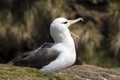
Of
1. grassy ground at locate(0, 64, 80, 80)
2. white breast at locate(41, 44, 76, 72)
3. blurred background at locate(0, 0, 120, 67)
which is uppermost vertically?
blurred background at locate(0, 0, 120, 67)

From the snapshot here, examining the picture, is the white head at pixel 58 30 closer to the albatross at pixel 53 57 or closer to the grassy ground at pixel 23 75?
the albatross at pixel 53 57

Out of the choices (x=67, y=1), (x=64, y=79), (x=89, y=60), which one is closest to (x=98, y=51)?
(x=89, y=60)

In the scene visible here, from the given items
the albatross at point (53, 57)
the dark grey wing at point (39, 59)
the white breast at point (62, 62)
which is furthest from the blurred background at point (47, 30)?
the white breast at point (62, 62)

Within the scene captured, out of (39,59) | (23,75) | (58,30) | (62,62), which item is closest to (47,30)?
(58,30)

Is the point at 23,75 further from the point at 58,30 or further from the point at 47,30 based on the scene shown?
the point at 47,30

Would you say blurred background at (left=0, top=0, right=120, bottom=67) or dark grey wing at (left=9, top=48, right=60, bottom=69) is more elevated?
blurred background at (left=0, top=0, right=120, bottom=67)

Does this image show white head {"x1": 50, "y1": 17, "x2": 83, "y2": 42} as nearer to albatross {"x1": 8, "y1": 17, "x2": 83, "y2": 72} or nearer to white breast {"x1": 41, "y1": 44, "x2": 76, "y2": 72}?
albatross {"x1": 8, "y1": 17, "x2": 83, "y2": 72}

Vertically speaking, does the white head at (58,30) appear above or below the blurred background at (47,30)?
below

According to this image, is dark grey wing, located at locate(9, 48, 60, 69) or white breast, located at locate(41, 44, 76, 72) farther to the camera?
dark grey wing, located at locate(9, 48, 60, 69)

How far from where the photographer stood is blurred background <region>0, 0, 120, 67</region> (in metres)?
18.8

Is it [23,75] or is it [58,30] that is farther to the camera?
[58,30]

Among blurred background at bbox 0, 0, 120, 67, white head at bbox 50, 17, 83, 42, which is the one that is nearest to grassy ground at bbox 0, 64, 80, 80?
white head at bbox 50, 17, 83, 42

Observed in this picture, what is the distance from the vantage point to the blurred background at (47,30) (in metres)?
18.8

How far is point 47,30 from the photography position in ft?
63.1
